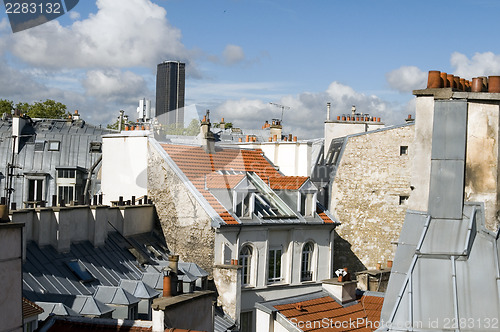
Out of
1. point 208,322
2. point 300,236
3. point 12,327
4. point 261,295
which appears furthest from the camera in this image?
point 300,236

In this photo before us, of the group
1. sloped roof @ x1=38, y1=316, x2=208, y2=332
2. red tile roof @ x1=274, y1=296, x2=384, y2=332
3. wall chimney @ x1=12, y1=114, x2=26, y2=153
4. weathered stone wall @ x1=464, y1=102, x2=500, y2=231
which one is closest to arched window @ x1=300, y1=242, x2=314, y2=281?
red tile roof @ x1=274, y1=296, x2=384, y2=332

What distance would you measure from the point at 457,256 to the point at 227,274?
47.5ft

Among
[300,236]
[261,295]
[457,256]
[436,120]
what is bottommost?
[261,295]

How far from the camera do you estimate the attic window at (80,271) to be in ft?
64.2

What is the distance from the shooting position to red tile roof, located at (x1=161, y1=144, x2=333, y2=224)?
84.9ft

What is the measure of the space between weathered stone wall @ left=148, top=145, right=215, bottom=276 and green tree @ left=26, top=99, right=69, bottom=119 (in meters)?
36.0

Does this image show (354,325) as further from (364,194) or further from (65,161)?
(65,161)

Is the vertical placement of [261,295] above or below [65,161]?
below

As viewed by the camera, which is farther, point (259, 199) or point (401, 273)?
point (259, 199)

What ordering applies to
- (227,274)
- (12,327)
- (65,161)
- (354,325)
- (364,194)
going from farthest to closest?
(65,161), (364,194), (227,274), (354,325), (12,327)

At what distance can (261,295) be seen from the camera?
24922 millimetres

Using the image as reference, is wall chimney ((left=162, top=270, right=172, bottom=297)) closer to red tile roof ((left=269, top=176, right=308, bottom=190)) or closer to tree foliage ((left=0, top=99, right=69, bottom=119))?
red tile roof ((left=269, top=176, right=308, bottom=190))

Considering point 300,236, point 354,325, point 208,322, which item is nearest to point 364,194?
point 300,236

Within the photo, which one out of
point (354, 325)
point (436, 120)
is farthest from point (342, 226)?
point (436, 120)
